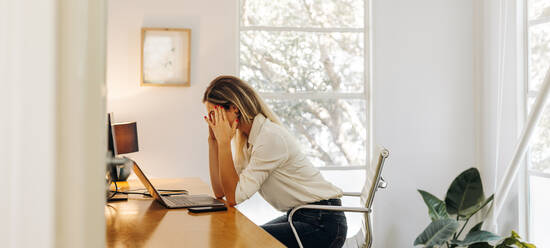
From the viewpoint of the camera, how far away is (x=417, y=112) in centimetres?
365

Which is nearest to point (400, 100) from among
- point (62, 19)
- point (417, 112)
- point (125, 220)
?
point (417, 112)

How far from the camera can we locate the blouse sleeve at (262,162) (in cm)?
201

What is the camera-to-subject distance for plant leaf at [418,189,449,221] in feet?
10.8

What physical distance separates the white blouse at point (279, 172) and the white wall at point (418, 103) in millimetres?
1503

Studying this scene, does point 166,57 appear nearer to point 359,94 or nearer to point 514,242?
point 359,94

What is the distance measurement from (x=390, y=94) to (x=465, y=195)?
35.5 inches

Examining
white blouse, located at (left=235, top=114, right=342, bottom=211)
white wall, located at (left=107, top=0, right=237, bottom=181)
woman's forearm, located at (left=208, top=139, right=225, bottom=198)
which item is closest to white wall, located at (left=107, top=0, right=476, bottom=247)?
white wall, located at (left=107, top=0, right=237, bottom=181)

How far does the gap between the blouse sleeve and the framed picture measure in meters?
1.53

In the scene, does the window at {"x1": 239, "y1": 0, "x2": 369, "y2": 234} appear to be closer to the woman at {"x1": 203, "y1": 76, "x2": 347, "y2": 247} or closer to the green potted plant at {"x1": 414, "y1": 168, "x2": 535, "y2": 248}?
the green potted plant at {"x1": 414, "y1": 168, "x2": 535, "y2": 248}

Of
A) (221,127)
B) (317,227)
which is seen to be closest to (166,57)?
(221,127)

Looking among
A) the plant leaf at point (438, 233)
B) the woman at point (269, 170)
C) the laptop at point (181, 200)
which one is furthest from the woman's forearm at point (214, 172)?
the plant leaf at point (438, 233)

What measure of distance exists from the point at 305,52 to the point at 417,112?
97 cm

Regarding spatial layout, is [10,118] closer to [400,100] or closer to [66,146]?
[66,146]

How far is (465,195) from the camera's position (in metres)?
3.31
